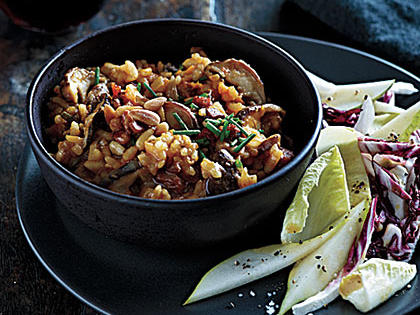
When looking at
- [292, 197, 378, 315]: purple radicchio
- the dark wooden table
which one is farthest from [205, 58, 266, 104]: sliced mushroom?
the dark wooden table

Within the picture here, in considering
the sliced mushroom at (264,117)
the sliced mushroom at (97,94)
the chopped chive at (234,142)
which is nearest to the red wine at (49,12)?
the sliced mushroom at (97,94)

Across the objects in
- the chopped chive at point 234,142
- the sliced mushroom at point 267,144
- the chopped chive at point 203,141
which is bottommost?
the chopped chive at point 203,141

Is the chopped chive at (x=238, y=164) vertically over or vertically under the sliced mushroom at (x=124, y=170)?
over

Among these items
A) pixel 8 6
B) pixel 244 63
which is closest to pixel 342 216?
pixel 244 63

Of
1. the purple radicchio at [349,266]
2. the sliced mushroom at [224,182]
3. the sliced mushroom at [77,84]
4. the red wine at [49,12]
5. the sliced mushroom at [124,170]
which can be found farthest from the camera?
the red wine at [49,12]

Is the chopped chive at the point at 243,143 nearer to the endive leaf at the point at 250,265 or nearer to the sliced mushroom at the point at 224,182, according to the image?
the sliced mushroom at the point at 224,182

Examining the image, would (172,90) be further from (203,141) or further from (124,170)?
(124,170)

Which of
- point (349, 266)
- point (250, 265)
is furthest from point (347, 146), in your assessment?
point (250, 265)

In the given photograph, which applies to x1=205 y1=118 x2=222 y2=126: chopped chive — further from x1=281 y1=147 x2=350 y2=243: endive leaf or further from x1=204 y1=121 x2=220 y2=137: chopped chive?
x1=281 y1=147 x2=350 y2=243: endive leaf
